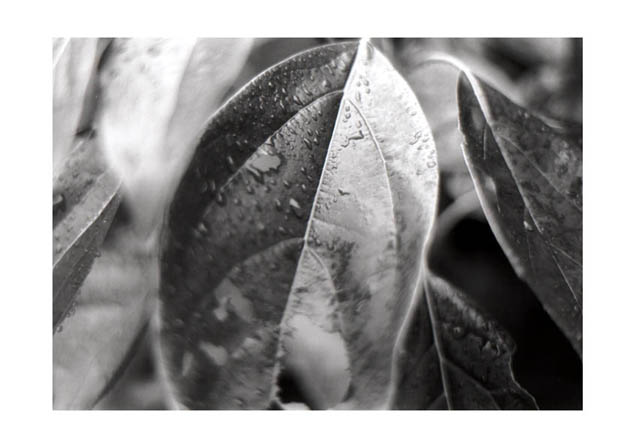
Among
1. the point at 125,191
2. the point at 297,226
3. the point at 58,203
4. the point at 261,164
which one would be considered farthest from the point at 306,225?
the point at 58,203

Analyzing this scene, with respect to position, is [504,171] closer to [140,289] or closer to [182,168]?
[182,168]

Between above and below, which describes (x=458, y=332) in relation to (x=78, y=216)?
below

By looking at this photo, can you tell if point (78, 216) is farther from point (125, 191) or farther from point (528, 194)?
point (528, 194)

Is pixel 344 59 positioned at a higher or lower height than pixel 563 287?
higher

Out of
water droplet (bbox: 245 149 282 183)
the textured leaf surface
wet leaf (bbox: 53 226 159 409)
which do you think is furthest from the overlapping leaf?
the textured leaf surface

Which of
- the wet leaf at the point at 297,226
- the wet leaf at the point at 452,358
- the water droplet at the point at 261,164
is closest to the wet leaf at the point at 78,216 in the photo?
the wet leaf at the point at 297,226

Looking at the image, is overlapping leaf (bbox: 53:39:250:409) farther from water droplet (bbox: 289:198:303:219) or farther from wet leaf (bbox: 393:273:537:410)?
wet leaf (bbox: 393:273:537:410)
